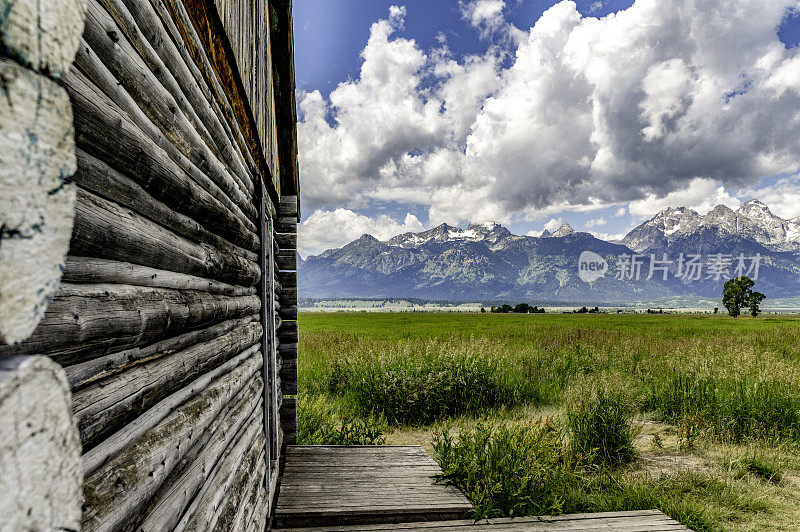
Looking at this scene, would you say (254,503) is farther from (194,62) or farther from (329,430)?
(329,430)

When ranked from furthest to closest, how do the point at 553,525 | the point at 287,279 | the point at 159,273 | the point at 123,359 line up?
the point at 287,279 → the point at 553,525 → the point at 159,273 → the point at 123,359

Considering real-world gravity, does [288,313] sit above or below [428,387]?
above

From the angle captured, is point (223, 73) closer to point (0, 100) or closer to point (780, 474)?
point (0, 100)

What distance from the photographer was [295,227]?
19.8ft

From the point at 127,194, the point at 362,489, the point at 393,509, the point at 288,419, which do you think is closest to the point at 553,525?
the point at 393,509

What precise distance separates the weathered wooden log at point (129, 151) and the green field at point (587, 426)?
3674mm

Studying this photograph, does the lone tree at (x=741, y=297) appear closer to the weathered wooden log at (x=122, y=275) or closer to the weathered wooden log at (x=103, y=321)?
the weathered wooden log at (x=122, y=275)

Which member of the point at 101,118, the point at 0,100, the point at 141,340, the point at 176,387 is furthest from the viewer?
the point at 176,387

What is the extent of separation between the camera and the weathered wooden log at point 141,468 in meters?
0.94

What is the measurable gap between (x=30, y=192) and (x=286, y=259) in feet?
18.1

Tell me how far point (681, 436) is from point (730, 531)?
2578mm

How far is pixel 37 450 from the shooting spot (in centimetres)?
54

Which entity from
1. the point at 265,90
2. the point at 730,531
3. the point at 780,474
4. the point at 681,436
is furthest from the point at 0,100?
the point at 681,436

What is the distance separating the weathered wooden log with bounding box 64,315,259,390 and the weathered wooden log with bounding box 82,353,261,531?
0.68ft
